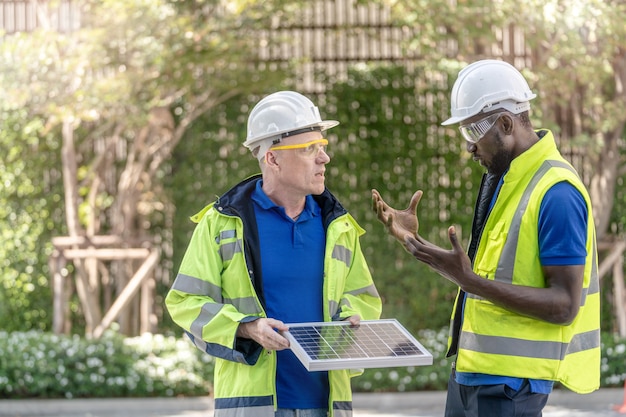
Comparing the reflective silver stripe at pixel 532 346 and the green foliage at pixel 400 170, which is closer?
the reflective silver stripe at pixel 532 346

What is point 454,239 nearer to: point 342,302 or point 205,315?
point 342,302

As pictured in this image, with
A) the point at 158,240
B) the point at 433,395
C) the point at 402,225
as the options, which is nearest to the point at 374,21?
the point at 158,240

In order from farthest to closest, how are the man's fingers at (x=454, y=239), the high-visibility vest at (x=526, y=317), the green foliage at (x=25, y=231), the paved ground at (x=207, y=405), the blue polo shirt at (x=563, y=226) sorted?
the green foliage at (x=25, y=231)
the paved ground at (x=207, y=405)
the high-visibility vest at (x=526, y=317)
the blue polo shirt at (x=563, y=226)
the man's fingers at (x=454, y=239)

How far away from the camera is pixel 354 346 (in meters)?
3.31

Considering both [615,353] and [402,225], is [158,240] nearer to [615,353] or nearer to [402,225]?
[615,353]

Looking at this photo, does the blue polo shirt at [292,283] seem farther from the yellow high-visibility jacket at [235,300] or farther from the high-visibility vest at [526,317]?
the high-visibility vest at [526,317]

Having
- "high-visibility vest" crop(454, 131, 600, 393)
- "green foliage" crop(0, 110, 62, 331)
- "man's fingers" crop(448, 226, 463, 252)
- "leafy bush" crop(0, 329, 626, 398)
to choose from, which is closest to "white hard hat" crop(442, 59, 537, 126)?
"high-visibility vest" crop(454, 131, 600, 393)

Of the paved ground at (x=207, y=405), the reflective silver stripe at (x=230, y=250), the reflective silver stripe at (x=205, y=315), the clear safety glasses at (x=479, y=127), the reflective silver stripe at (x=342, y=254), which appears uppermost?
the clear safety glasses at (x=479, y=127)

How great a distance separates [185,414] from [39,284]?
8.30 feet

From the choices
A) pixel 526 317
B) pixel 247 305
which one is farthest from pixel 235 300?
pixel 526 317

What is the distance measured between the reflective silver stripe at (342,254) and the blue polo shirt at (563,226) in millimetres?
807

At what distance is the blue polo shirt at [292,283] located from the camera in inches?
140

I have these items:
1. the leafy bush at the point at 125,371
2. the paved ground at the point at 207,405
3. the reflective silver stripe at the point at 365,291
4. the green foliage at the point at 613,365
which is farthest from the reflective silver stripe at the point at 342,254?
the green foliage at the point at 613,365

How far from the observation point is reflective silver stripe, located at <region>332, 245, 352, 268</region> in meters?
3.70
